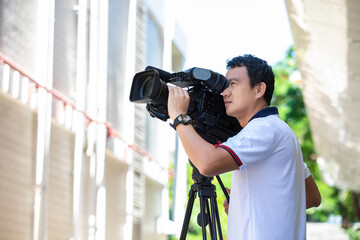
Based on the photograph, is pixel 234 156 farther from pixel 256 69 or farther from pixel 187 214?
pixel 187 214

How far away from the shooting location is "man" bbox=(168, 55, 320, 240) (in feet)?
5.04

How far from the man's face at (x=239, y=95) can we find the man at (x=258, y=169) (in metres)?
0.04

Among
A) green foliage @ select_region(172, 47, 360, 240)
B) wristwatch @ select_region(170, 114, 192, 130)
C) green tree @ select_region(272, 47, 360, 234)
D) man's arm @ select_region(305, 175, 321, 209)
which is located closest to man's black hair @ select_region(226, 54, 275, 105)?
wristwatch @ select_region(170, 114, 192, 130)

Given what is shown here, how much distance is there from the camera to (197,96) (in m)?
1.81

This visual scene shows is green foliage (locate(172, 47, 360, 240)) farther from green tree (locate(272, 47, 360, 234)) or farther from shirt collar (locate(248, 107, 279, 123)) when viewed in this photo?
shirt collar (locate(248, 107, 279, 123))

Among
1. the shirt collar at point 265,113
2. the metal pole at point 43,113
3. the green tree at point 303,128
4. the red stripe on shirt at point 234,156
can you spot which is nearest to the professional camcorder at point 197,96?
the shirt collar at point 265,113

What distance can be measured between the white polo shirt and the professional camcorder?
0.20 meters

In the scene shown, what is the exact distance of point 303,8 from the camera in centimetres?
573

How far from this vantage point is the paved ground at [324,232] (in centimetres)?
1781

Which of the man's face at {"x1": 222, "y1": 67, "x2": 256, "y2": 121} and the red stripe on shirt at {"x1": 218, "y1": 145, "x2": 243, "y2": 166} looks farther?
the man's face at {"x1": 222, "y1": 67, "x2": 256, "y2": 121}

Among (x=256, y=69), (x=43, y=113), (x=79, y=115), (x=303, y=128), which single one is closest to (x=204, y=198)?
(x=256, y=69)

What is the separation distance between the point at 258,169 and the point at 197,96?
0.35 meters

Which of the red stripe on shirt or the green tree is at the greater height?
the green tree

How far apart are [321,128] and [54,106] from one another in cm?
915
